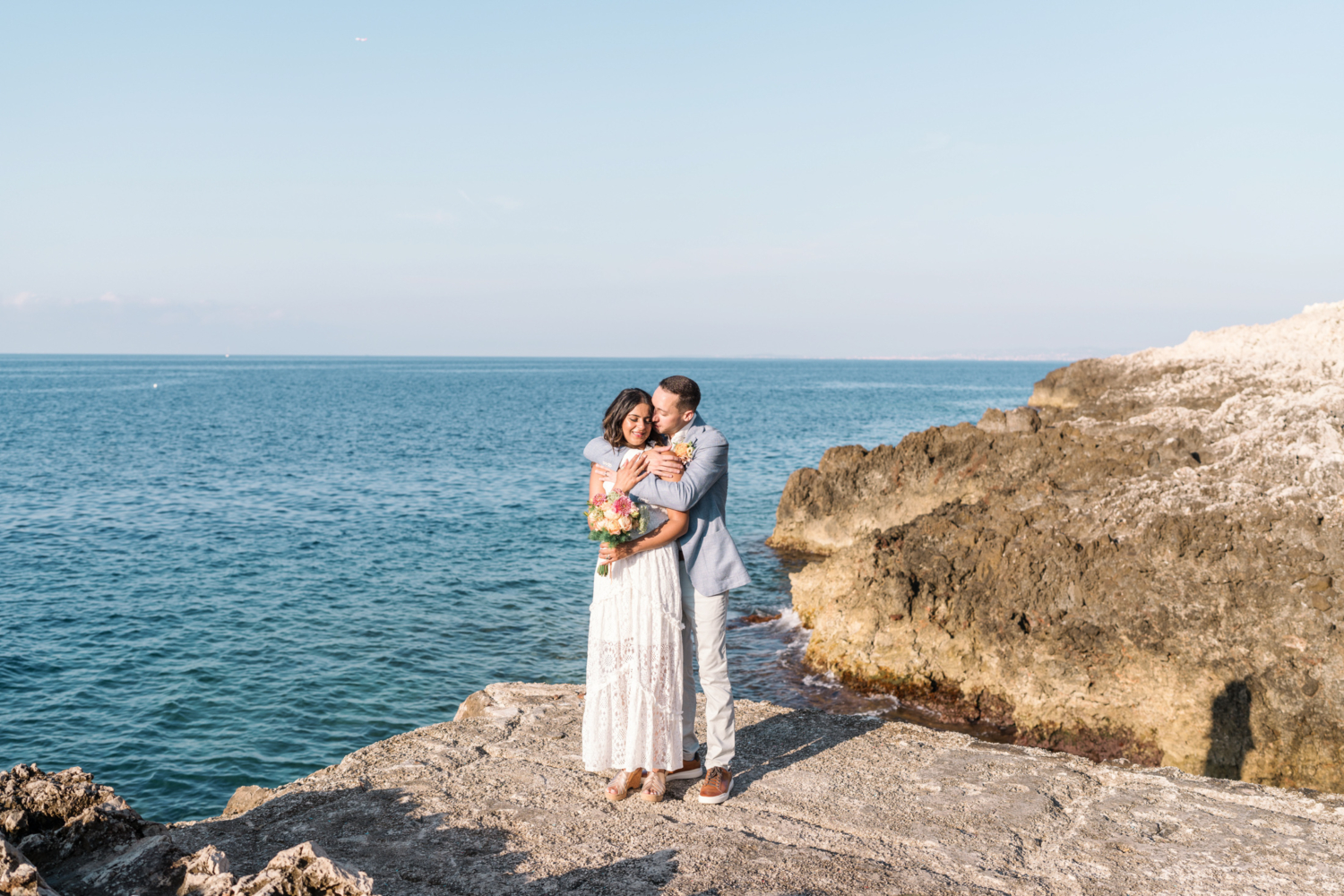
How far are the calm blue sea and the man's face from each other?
8.08 m

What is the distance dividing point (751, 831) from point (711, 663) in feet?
3.65

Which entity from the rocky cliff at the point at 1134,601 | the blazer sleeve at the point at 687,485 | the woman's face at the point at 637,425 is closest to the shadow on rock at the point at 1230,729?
the rocky cliff at the point at 1134,601

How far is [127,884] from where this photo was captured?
4199 millimetres

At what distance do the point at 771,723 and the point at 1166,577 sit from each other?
652cm

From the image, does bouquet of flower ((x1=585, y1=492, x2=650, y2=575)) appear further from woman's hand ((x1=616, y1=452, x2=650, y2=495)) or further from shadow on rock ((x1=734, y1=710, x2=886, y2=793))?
shadow on rock ((x1=734, y1=710, x2=886, y2=793))

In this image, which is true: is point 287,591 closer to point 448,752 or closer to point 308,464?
point 448,752

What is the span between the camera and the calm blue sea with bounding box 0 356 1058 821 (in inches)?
505

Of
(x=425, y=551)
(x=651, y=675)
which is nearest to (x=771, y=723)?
(x=651, y=675)

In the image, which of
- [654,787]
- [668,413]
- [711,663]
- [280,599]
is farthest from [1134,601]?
[280,599]

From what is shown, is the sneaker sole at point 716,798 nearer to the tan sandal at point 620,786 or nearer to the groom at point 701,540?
the groom at point 701,540

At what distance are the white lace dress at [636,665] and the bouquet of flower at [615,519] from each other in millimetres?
206

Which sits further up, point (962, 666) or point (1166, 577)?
point (1166, 577)

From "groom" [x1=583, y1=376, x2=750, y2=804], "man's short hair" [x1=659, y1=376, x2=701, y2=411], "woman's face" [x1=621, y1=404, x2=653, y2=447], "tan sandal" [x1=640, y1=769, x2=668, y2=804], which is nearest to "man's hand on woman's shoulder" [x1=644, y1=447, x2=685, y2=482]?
"groom" [x1=583, y1=376, x2=750, y2=804]

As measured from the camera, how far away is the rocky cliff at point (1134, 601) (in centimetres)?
969
